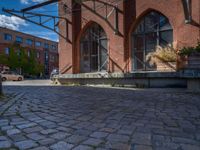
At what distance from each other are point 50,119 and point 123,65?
28.8 feet

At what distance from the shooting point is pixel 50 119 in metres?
3.70

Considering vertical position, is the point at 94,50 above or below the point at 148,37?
below

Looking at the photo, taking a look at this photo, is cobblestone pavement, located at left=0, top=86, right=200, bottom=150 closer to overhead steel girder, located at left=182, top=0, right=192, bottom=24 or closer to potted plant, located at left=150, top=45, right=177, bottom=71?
potted plant, located at left=150, top=45, right=177, bottom=71

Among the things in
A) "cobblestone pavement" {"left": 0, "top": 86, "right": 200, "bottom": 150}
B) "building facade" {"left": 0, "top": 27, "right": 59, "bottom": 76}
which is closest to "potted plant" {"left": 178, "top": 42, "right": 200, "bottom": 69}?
"cobblestone pavement" {"left": 0, "top": 86, "right": 200, "bottom": 150}

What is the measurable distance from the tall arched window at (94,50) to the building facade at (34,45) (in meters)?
32.6

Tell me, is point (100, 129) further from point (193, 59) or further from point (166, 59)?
point (166, 59)

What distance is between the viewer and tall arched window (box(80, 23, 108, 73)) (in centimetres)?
1323

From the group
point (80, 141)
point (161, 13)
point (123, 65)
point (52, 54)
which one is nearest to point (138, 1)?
point (161, 13)

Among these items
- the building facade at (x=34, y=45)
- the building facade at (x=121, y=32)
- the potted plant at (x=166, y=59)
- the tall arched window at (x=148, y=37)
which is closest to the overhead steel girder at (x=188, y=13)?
the building facade at (x=121, y=32)

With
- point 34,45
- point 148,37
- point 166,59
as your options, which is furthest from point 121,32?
point 34,45

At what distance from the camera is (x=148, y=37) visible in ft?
38.0

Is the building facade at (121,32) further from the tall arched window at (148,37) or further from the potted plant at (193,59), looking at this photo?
the potted plant at (193,59)

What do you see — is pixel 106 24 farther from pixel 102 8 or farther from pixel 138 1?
pixel 138 1

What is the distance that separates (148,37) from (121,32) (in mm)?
1584
